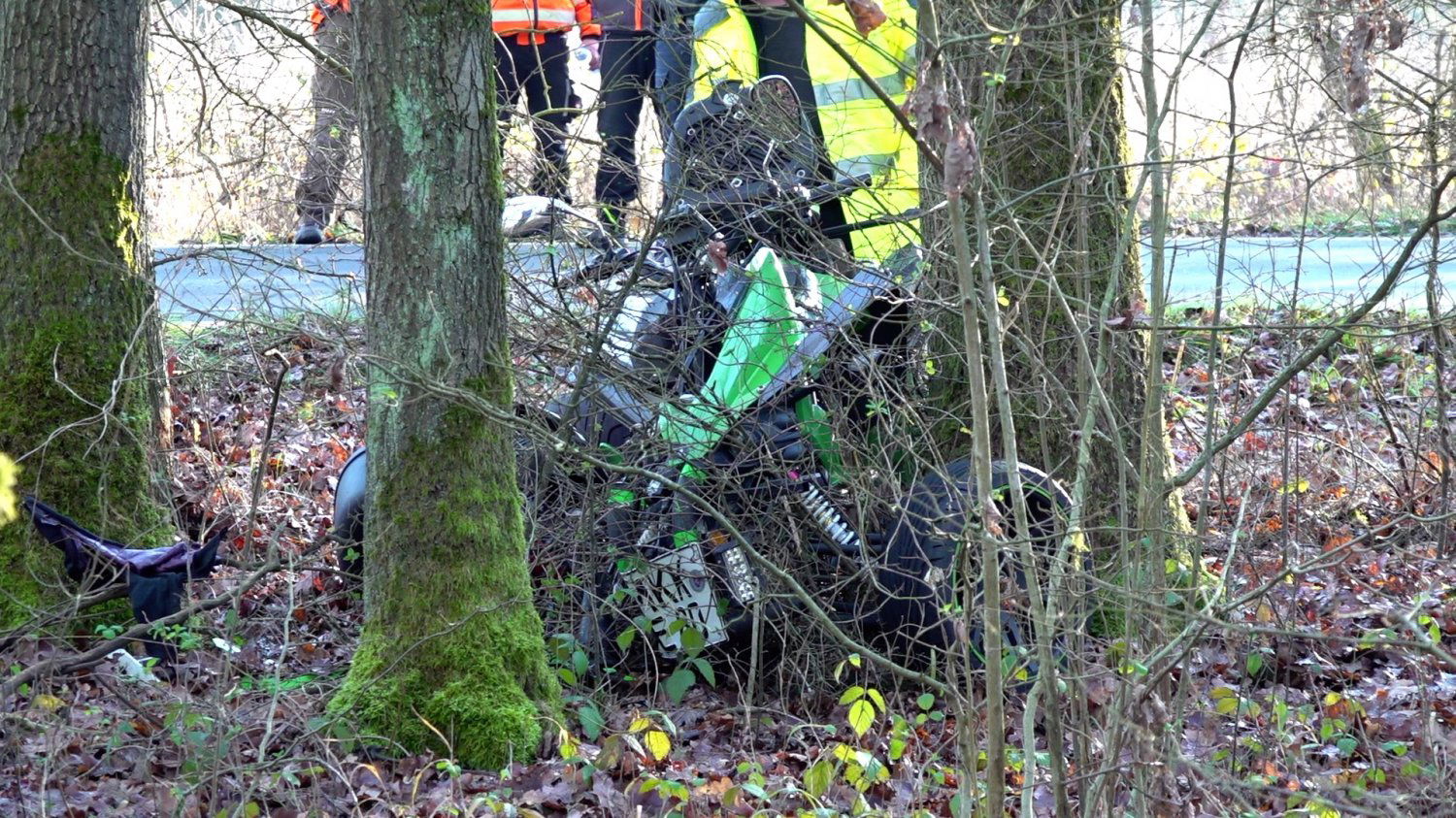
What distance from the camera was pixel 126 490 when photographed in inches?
207

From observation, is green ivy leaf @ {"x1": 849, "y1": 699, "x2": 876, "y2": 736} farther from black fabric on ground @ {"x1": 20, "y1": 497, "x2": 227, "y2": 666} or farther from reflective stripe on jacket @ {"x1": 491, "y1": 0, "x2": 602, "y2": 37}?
reflective stripe on jacket @ {"x1": 491, "y1": 0, "x2": 602, "y2": 37}

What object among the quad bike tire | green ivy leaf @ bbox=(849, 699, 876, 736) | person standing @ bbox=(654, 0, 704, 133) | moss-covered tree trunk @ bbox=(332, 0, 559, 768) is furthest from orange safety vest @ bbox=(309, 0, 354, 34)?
green ivy leaf @ bbox=(849, 699, 876, 736)

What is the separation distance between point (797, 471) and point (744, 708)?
33.9 inches

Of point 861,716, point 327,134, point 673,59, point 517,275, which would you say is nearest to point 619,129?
point 673,59

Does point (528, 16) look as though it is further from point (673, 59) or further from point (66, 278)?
point (66, 278)

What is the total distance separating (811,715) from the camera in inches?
180

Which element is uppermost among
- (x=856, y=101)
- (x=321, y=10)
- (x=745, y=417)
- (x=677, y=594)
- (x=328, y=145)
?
(x=321, y=10)

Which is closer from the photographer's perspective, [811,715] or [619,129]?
[811,715]

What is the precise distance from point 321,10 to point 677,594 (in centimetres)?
353

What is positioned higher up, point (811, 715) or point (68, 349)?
point (68, 349)

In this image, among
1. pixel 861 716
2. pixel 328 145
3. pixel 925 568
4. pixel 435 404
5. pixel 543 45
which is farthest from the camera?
pixel 543 45

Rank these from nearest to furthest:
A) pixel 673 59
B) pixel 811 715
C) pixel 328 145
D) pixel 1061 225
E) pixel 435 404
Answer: pixel 435 404 → pixel 811 715 → pixel 1061 225 → pixel 673 59 → pixel 328 145

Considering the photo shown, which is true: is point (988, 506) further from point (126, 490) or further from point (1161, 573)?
point (126, 490)

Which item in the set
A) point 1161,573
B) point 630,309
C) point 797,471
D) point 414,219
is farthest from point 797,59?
point 1161,573
